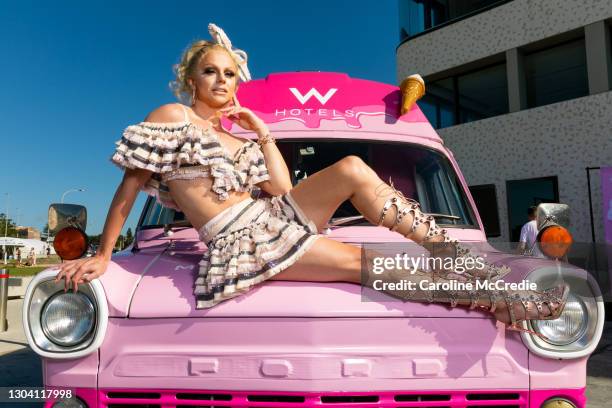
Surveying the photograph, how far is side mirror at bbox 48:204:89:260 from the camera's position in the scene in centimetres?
258

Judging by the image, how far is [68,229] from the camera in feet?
8.61

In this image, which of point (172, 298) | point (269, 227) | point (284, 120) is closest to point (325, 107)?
point (284, 120)

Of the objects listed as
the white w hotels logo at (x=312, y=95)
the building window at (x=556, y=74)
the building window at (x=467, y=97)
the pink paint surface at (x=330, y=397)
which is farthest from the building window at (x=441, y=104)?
the pink paint surface at (x=330, y=397)

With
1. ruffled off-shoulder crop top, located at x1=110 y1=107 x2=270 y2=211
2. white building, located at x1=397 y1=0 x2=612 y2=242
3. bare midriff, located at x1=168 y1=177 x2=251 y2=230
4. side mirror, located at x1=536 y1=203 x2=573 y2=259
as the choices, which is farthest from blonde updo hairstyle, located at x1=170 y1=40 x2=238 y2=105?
white building, located at x1=397 y1=0 x2=612 y2=242

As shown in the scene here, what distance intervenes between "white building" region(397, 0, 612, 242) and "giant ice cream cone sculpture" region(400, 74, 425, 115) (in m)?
9.23

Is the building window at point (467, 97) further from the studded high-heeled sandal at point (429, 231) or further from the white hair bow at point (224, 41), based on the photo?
the studded high-heeled sandal at point (429, 231)

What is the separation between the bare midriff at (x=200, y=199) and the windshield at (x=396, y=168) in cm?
83

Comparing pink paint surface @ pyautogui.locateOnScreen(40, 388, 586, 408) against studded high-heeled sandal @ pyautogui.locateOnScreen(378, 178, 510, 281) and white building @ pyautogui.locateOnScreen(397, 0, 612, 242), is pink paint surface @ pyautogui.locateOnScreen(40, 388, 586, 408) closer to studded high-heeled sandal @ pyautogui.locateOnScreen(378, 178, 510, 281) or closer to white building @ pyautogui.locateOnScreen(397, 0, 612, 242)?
studded high-heeled sandal @ pyautogui.locateOnScreen(378, 178, 510, 281)

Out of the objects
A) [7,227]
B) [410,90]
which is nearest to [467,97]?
[410,90]

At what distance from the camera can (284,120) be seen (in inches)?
127

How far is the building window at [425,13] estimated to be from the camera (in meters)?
14.8

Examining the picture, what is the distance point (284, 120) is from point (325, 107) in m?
0.31

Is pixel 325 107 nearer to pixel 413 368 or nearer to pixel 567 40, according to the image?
pixel 413 368

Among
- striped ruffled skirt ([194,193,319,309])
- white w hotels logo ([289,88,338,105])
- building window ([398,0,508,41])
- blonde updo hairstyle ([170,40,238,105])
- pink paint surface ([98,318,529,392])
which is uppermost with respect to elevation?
building window ([398,0,508,41])
